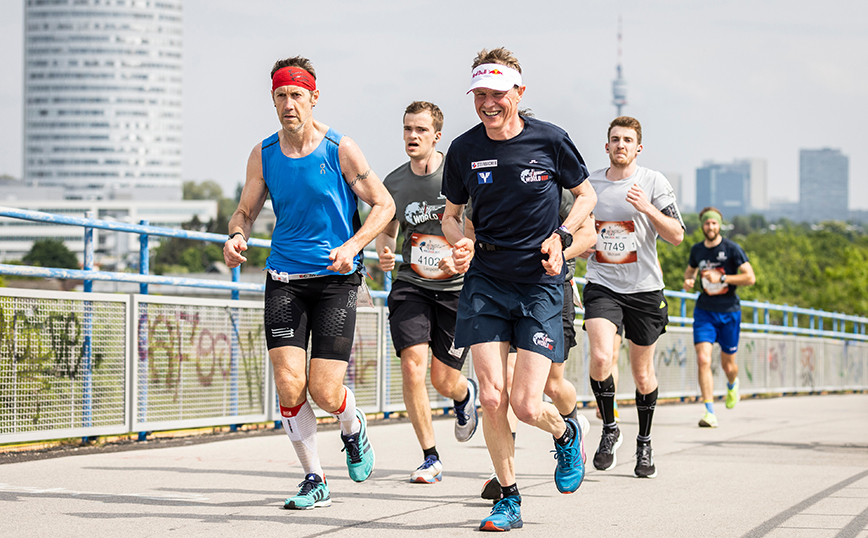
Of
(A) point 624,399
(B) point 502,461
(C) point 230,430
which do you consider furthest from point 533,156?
(A) point 624,399

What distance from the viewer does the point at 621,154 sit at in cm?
718

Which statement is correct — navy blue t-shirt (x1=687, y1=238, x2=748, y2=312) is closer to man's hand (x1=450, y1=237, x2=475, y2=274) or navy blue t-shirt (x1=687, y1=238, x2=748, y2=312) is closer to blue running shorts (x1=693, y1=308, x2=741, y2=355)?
blue running shorts (x1=693, y1=308, x2=741, y2=355)

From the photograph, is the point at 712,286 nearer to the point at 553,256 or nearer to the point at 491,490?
the point at 491,490

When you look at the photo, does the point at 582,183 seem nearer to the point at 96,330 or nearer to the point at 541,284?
the point at 541,284

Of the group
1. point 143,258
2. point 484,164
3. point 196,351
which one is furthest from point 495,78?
point 196,351

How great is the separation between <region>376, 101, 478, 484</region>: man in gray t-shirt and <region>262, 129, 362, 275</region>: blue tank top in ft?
4.52

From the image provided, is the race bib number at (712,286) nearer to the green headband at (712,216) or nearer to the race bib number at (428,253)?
the green headband at (712,216)

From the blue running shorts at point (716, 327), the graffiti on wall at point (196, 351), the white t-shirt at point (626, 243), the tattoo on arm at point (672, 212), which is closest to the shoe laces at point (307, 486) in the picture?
the white t-shirt at point (626, 243)

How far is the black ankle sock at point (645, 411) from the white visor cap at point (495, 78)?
2939mm

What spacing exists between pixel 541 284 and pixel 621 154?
2330 mm

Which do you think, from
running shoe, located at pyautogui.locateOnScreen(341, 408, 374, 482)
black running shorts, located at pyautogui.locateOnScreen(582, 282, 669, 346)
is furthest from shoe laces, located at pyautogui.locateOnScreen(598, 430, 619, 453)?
running shoe, located at pyautogui.locateOnScreen(341, 408, 374, 482)

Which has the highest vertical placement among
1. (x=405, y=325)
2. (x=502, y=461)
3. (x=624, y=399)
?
(x=405, y=325)

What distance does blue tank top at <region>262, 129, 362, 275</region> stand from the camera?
5.45 meters

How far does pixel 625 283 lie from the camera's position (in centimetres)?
723
